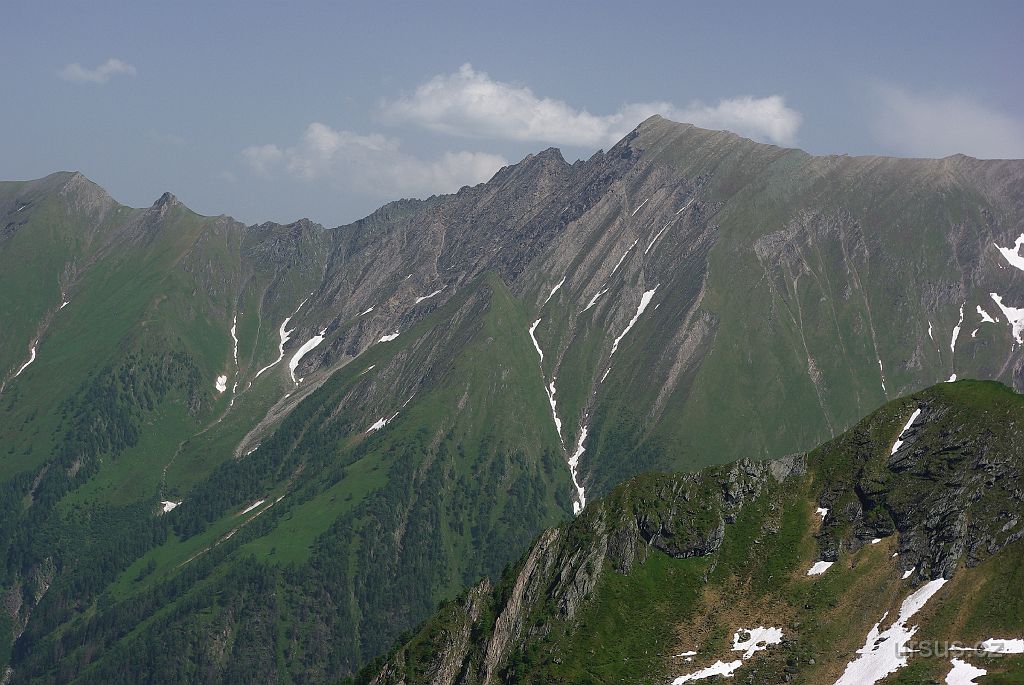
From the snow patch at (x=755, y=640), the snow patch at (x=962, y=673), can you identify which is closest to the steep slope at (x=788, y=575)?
the snow patch at (x=755, y=640)

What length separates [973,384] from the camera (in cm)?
17462

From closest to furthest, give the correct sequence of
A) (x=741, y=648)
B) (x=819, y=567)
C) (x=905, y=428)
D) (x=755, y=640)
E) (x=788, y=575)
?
(x=741, y=648) < (x=755, y=640) < (x=819, y=567) < (x=788, y=575) < (x=905, y=428)

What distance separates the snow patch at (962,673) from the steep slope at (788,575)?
892 millimetres


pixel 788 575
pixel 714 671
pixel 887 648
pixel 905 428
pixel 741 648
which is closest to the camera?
pixel 887 648

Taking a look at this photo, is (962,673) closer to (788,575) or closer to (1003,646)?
(1003,646)

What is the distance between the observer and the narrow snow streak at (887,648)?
5236 inches

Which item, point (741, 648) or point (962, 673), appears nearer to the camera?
point (962, 673)

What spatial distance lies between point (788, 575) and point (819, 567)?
185 inches

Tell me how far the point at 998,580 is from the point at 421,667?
88384mm

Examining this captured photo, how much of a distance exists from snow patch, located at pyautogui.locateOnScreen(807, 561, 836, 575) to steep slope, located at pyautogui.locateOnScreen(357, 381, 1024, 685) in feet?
0.91

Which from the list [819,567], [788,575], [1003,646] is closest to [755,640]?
[788,575]

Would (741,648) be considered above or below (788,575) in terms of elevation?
below

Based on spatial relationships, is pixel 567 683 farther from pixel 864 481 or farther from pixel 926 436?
pixel 926 436

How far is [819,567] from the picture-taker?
6299 inches
